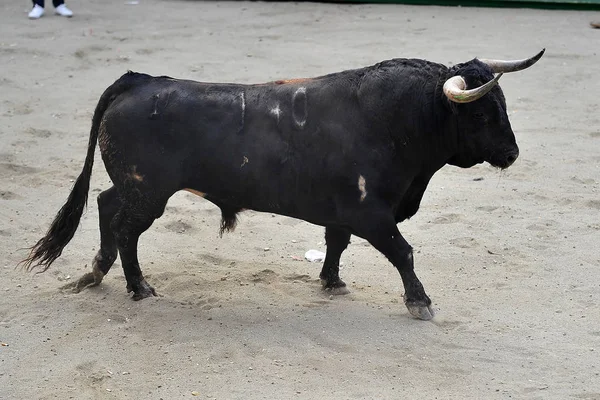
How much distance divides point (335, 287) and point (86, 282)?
5.48 feet

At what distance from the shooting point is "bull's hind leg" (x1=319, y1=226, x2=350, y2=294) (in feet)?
21.6

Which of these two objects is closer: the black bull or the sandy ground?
the sandy ground

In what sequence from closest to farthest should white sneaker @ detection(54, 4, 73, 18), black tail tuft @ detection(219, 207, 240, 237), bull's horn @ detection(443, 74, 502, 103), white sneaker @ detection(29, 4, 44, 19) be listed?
1. bull's horn @ detection(443, 74, 502, 103)
2. black tail tuft @ detection(219, 207, 240, 237)
3. white sneaker @ detection(29, 4, 44, 19)
4. white sneaker @ detection(54, 4, 73, 18)

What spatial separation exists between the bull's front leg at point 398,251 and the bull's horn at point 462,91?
821mm

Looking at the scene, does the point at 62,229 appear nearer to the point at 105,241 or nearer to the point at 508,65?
the point at 105,241

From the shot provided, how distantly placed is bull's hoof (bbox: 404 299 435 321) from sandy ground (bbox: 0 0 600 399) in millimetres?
66

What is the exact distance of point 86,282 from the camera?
6.70m

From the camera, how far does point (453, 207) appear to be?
26.3 ft

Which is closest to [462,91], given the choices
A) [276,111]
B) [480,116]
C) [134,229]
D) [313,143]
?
[480,116]

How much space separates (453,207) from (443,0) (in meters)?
6.23

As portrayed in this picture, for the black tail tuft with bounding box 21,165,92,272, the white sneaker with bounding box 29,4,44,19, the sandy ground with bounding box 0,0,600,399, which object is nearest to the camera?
the sandy ground with bounding box 0,0,600,399

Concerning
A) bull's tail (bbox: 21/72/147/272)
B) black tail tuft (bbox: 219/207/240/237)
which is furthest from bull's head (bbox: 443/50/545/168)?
bull's tail (bbox: 21/72/147/272)

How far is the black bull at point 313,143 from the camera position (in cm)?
607

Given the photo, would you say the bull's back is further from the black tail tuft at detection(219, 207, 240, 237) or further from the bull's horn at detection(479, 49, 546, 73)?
the bull's horn at detection(479, 49, 546, 73)
